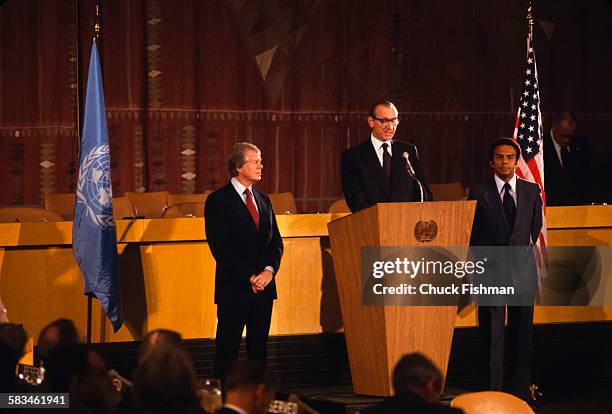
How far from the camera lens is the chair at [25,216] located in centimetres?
820

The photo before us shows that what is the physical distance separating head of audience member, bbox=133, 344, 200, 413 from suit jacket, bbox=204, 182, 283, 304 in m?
3.02

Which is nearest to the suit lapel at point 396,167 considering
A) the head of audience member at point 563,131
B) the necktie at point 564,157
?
the necktie at point 564,157

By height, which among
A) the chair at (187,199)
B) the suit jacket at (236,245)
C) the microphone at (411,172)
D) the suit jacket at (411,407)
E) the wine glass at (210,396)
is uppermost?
the microphone at (411,172)

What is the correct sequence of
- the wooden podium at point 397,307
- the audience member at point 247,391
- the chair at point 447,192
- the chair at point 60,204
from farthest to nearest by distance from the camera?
the chair at point 447,192
the chair at point 60,204
the wooden podium at point 397,307
the audience member at point 247,391

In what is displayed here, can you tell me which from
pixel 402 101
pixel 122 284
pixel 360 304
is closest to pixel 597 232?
pixel 360 304

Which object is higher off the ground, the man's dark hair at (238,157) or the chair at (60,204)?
the man's dark hair at (238,157)

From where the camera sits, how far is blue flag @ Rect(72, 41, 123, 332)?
7297mm

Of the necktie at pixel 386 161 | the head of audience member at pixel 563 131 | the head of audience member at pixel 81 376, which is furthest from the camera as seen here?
the head of audience member at pixel 563 131

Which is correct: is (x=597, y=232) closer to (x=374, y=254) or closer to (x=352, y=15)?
(x=374, y=254)

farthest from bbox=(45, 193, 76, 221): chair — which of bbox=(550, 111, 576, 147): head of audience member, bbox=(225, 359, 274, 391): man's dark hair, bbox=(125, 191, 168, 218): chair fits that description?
bbox=(225, 359, 274, 391): man's dark hair

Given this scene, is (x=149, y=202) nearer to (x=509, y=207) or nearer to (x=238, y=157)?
(x=238, y=157)

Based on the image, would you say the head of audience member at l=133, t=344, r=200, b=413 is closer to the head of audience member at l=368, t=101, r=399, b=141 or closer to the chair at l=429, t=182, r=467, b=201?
the head of audience member at l=368, t=101, r=399, b=141

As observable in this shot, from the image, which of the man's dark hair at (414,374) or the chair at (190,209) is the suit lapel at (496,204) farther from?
the man's dark hair at (414,374)

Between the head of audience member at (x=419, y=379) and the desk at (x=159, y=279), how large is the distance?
3.59 meters
